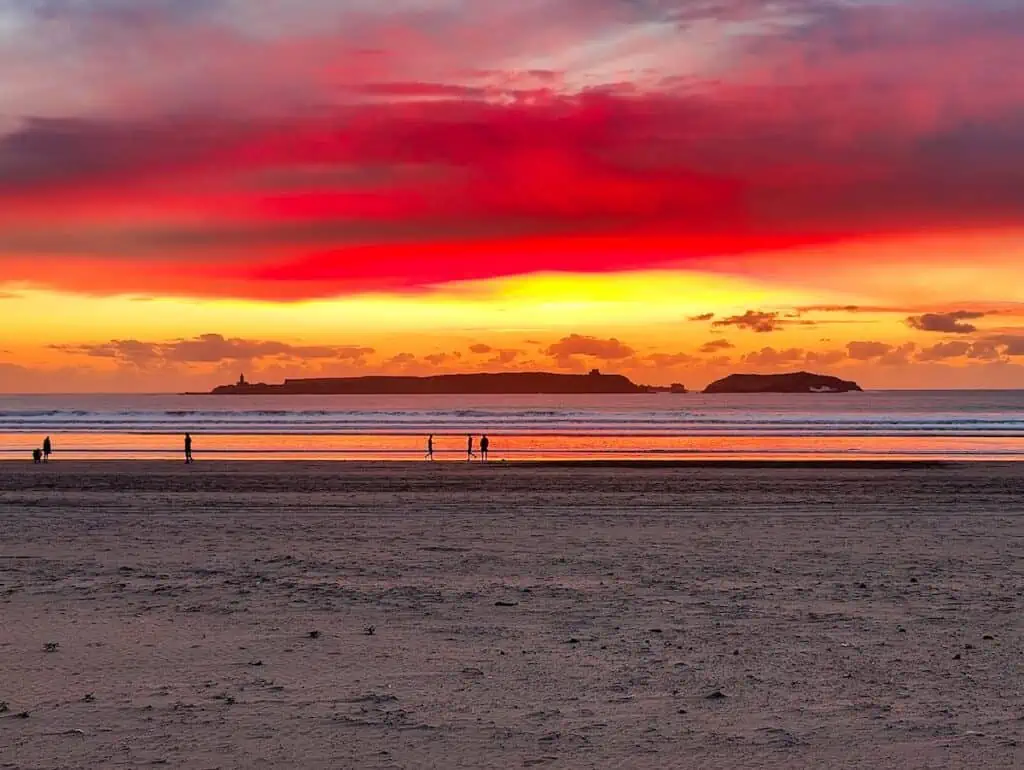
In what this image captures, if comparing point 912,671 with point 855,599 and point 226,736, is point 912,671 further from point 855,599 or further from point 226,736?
point 226,736

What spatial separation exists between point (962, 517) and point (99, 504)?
1906cm

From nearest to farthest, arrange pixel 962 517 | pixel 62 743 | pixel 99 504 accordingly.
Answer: pixel 62 743 < pixel 962 517 < pixel 99 504

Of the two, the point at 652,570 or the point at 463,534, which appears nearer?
the point at 652,570

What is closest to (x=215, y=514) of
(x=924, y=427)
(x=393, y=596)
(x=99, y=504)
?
(x=99, y=504)

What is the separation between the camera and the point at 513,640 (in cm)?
957

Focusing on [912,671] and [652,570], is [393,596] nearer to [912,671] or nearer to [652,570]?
[652,570]

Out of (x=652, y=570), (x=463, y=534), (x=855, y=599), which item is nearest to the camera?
(x=855, y=599)

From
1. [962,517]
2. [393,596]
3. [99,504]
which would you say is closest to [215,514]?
[99,504]

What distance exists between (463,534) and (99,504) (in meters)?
10.4

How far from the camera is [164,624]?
10.3 m

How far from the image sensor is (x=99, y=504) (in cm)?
2289

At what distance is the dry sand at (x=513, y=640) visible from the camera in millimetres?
6719

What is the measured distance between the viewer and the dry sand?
265 inches

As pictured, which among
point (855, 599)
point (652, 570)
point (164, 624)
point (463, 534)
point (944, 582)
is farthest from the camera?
point (463, 534)
